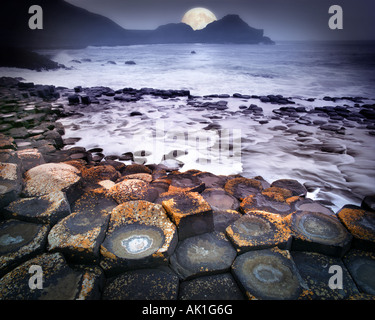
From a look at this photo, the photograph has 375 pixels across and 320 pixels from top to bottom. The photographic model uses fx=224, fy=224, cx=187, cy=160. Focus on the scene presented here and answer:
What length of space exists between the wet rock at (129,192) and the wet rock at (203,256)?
61cm

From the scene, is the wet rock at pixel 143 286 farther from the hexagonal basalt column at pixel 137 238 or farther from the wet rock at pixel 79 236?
the wet rock at pixel 79 236

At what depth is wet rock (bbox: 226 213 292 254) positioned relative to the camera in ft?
4.58

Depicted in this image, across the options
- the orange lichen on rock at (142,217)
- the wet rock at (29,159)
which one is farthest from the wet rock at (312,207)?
the wet rock at (29,159)

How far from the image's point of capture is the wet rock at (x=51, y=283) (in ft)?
3.53

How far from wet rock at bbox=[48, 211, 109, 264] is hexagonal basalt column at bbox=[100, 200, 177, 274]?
0.05 metres

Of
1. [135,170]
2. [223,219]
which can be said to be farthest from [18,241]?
[135,170]

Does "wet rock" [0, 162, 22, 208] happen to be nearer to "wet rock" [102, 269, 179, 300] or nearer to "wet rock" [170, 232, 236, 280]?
"wet rock" [102, 269, 179, 300]

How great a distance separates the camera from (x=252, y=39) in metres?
97.2

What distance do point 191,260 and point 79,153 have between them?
293 centimetres

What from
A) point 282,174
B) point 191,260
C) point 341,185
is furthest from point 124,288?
point 341,185

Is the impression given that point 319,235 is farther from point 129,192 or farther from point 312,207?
point 129,192

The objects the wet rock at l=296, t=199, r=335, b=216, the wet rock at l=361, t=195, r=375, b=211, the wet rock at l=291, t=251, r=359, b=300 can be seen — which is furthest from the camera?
the wet rock at l=361, t=195, r=375, b=211

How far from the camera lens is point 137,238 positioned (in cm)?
142

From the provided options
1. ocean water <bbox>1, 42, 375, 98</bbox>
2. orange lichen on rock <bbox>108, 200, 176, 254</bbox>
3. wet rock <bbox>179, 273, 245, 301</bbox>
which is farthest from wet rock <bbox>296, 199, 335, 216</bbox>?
ocean water <bbox>1, 42, 375, 98</bbox>
